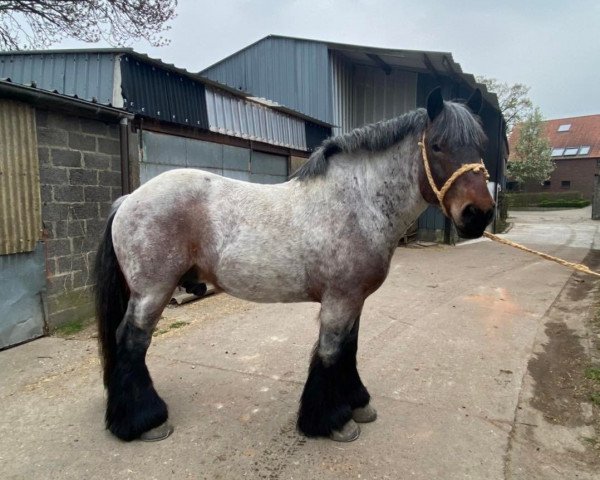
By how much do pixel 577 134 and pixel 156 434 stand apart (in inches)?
1880

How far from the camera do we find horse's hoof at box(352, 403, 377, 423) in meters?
2.56

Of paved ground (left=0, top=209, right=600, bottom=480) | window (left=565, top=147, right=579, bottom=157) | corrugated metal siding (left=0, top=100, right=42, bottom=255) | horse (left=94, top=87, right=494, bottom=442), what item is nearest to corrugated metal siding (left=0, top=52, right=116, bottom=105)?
corrugated metal siding (left=0, top=100, right=42, bottom=255)

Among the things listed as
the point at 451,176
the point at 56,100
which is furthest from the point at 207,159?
the point at 451,176

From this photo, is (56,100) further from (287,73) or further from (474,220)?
(287,73)

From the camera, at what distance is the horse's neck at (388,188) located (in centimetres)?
225

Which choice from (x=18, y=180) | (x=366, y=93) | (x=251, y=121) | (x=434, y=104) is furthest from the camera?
(x=366, y=93)

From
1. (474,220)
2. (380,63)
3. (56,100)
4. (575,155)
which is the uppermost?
(575,155)

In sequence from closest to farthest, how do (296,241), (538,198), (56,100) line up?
(296,241) → (56,100) → (538,198)

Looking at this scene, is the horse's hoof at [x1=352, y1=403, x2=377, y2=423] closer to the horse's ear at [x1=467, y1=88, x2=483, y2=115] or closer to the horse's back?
the horse's back

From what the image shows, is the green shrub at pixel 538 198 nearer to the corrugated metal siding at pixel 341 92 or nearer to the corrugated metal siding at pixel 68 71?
the corrugated metal siding at pixel 341 92

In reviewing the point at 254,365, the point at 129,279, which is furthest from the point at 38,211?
the point at 254,365

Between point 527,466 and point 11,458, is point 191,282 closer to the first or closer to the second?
point 11,458

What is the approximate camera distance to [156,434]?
92.7 inches

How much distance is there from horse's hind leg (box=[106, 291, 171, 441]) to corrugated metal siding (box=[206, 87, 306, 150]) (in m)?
4.50
